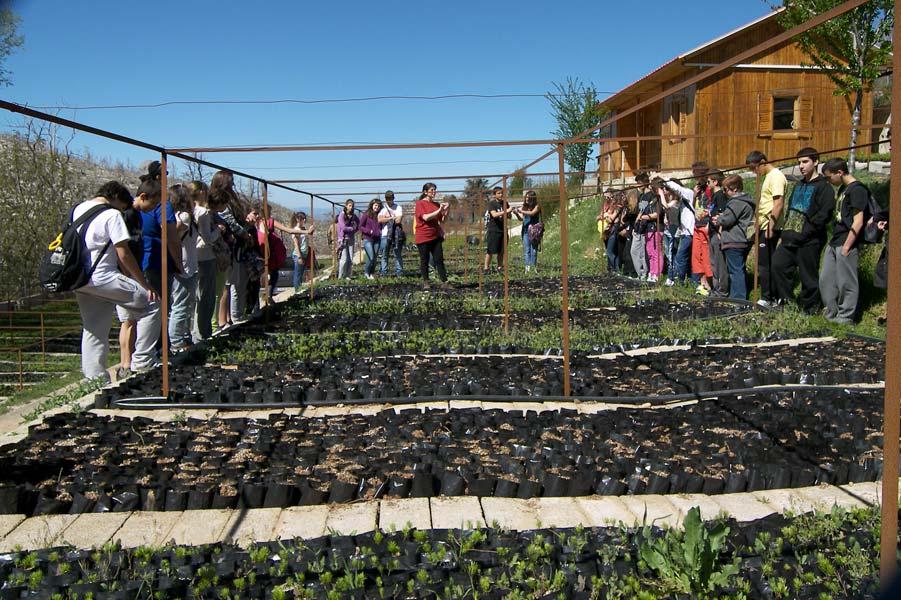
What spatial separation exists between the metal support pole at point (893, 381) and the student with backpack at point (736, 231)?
770cm

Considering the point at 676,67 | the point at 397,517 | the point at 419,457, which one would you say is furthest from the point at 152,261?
the point at 676,67

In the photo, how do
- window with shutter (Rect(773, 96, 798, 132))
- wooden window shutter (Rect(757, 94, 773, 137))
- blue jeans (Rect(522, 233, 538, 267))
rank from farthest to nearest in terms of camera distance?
window with shutter (Rect(773, 96, 798, 132)) < wooden window shutter (Rect(757, 94, 773, 137)) < blue jeans (Rect(522, 233, 538, 267))

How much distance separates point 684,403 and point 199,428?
305cm

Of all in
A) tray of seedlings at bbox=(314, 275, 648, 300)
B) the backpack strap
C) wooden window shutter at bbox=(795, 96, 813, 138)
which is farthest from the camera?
wooden window shutter at bbox=(795, 96, 813, 138)

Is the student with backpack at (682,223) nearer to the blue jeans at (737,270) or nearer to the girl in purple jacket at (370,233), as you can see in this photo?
the blue jeans at (737,270)

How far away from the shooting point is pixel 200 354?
21.8ft

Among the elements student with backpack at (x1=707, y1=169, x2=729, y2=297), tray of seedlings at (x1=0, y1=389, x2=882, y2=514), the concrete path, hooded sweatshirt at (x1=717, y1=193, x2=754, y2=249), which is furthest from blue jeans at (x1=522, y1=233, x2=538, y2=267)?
the concrete path

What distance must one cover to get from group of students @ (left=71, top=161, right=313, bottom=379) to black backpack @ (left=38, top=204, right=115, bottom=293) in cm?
5

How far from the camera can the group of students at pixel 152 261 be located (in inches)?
209

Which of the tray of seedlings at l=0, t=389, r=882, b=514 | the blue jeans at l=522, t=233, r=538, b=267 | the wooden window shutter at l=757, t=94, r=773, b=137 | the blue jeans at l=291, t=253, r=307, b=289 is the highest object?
the wooden window shutter at l=757, t=94, r=773, b=137

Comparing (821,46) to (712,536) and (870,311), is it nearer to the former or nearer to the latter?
(870,311)

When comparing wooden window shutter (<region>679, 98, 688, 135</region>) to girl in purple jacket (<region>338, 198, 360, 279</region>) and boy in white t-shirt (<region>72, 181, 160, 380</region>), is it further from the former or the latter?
boy in white t-shirt (<region>72, 181, 160, 380</region>)

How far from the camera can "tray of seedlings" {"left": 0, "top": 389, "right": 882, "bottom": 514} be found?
3.34 m

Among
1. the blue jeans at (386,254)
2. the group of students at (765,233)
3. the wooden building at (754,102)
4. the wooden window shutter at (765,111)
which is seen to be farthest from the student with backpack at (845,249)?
the wooden window shutter at (765,111)
